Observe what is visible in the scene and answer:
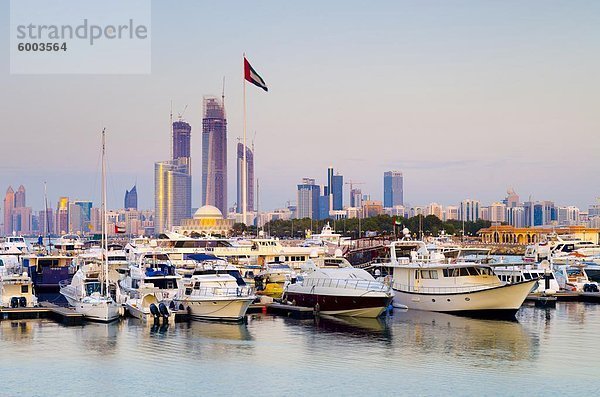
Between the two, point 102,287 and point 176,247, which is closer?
point 102,287

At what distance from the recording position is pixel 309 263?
5950 centimetres

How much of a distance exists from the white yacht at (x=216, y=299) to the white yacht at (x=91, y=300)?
155 inches

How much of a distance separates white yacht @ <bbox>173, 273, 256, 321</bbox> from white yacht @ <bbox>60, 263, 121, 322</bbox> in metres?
3.94

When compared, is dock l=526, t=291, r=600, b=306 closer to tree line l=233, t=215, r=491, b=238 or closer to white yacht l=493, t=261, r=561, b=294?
white yacht l=493, t=261, r=561, b=294

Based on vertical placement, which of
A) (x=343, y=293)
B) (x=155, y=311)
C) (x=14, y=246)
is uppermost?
(x=14, y=246)

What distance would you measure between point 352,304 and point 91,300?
592 inches

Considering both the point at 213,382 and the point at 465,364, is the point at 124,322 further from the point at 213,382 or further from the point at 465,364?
the point at 465,364

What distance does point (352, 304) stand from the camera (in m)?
51.0

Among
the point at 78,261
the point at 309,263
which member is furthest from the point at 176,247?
the point at 309,263

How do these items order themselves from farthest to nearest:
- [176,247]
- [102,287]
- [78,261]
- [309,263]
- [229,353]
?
[176,247] → [78,261] → [309,263] → [102,287] → [229,353]

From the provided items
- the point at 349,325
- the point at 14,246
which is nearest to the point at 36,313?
the point at 349,325

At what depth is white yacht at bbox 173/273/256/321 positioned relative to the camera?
49.1m

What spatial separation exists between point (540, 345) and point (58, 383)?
2252 centimetres

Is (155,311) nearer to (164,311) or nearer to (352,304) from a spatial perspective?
(164,311)
